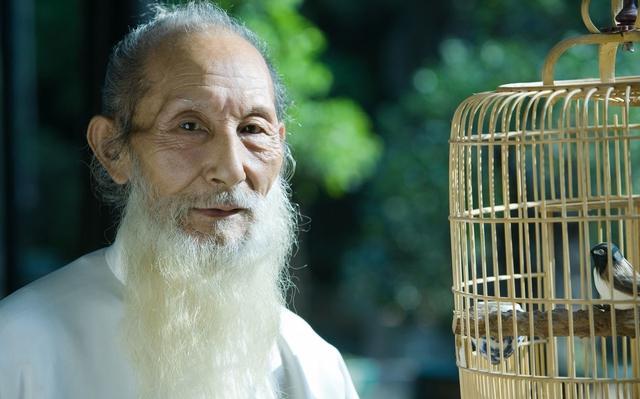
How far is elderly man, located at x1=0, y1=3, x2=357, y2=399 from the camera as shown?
2.04 m

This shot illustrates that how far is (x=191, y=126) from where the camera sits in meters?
2.08

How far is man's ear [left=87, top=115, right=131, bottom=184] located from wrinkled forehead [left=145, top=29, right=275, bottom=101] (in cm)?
15

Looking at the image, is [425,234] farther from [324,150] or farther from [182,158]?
[182,158]

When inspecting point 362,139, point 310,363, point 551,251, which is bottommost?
point 310,363

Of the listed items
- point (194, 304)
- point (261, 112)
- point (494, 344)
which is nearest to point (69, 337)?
point (194, 304)

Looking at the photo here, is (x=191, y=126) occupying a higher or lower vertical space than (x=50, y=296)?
higher

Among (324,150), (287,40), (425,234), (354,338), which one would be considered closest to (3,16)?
(287,40)

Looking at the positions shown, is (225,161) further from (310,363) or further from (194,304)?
(310,363)

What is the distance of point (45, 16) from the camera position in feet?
22.4

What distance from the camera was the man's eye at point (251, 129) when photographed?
212 cm

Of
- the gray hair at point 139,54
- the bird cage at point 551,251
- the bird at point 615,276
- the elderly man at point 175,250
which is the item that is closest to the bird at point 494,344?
the bird cage at point 551,251

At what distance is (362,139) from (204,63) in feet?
A: 13.0

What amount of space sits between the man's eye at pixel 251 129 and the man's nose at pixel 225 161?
0.19 ft

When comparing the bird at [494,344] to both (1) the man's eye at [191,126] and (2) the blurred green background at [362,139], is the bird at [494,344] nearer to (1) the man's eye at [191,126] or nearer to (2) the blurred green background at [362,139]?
(1) the man's eye at [191,126]
